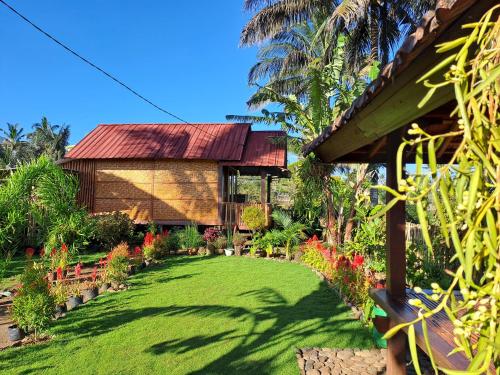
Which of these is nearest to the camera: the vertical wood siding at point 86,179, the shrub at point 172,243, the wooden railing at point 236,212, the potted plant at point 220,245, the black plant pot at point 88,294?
the black plant pot at point 88,294

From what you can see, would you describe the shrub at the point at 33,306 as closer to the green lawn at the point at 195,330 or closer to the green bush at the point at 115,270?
the green lawn at the point at 195,330

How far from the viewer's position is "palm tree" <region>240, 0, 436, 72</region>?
14.6 m

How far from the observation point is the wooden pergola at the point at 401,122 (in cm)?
142

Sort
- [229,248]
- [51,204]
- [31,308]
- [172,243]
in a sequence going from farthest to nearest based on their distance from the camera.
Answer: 1. [229,248]
2. [172,243]
3. [51,204]
4. [31,308]

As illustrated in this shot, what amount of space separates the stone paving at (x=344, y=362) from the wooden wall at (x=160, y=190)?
11286 mm

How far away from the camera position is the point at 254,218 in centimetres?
1394

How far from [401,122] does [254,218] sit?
11.9 m

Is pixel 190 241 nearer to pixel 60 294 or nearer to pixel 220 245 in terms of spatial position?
pixel 220 245

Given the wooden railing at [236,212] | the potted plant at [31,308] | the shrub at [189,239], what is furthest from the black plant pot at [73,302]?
the wooden railing at [236,212]

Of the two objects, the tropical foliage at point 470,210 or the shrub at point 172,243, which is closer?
the tropical foliage at point 470,210

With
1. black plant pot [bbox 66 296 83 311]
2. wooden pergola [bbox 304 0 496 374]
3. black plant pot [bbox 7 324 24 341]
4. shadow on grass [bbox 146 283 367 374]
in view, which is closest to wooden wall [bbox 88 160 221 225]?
shadow on grass [bbox 146 283 367 374]

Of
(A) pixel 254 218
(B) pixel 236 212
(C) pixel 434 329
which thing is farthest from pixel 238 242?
(C) pixel 434 329

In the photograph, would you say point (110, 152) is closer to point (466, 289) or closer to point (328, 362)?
point (328, 362)

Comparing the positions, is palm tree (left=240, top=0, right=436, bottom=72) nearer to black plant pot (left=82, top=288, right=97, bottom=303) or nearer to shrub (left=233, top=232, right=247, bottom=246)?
shrub (left=233, top=232, right=247, bottom=246)
